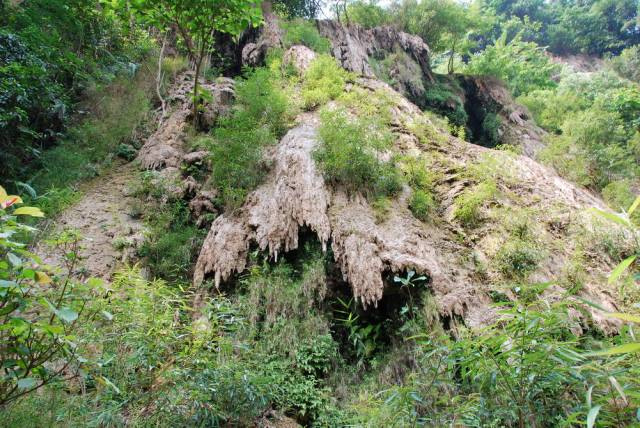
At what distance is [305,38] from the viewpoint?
1070 centimetres

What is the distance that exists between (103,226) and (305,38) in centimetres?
793

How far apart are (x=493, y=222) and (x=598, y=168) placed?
606 centimetres


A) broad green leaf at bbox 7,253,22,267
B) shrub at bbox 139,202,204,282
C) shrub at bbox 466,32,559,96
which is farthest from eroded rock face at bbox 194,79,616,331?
shrub at bbox 466,32,559,96

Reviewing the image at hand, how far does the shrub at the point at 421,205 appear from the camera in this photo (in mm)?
5566

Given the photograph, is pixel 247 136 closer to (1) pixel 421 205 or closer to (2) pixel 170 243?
(2) pixel 170 243

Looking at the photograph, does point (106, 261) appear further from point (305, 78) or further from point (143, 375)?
point (305, 78)

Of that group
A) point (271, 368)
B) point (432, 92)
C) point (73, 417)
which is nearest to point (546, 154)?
point (432, 92)

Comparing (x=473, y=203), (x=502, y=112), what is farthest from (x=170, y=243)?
(x=502, y=112)

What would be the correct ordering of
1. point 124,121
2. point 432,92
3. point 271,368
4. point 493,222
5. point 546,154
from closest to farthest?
point 271,368
point 493,222
point 124,121
point 546,154
point 432,92

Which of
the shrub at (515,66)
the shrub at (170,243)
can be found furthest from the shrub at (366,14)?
the shrub at (170,243)

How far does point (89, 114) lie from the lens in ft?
28.8

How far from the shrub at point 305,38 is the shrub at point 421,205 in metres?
6.62

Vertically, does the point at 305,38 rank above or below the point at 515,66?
A: below

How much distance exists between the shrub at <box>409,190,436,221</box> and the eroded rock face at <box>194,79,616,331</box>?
0.11 m
